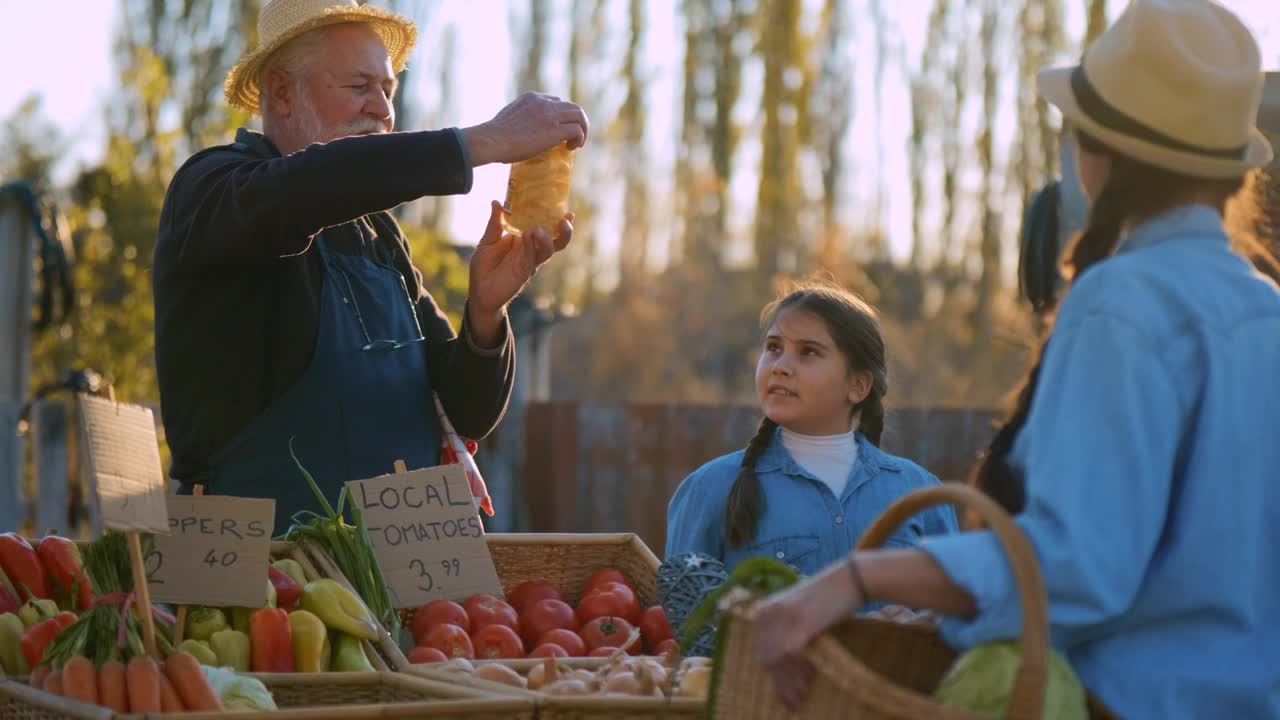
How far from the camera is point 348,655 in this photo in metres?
2.96

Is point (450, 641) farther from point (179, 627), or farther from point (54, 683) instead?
point (54, 683)

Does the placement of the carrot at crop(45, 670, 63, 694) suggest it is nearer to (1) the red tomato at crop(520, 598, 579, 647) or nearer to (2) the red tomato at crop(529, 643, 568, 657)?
(2) the red tomato at crop(529, 643, 568, 657)

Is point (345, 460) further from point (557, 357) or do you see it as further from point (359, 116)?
point (557, 357)

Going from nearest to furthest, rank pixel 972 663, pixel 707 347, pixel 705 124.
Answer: pixel 972 663, pixel 705 124, pixel 707 347

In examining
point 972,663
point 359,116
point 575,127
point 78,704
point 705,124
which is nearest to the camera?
point 972,663

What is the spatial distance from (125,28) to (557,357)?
8.09 m

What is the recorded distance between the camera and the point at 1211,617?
1934 mm

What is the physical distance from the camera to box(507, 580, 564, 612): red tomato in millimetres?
3590

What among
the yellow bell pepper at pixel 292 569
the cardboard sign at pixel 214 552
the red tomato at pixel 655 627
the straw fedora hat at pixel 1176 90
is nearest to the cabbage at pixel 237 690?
the cardboard sign at pixel 214 552

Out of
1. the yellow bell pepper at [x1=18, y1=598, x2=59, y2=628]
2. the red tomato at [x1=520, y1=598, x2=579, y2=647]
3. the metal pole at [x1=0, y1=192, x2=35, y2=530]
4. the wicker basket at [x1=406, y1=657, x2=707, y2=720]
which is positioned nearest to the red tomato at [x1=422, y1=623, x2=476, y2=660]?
the red tomato at [x1=520, y1=598, x2=579, y2=647]

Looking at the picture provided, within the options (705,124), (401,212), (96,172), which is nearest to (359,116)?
(96,172)

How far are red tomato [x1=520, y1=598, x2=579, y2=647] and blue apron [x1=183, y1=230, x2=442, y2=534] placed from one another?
0.54m

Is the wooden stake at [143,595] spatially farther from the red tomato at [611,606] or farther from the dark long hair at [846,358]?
the dark long hair at [846,358]

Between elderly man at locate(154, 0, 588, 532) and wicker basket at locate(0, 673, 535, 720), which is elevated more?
elderly man at locate(154, 0, 588, 532)
